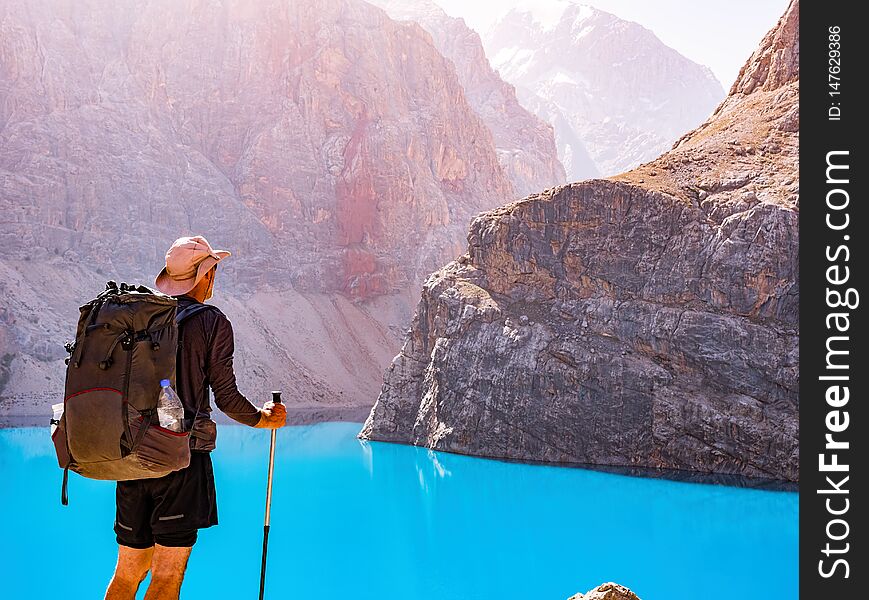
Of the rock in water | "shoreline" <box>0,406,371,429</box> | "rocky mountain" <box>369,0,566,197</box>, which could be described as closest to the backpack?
the rock in water

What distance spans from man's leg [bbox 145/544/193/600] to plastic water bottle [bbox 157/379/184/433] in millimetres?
696

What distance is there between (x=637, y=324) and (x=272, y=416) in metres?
29.3

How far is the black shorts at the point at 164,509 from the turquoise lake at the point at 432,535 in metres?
7.61

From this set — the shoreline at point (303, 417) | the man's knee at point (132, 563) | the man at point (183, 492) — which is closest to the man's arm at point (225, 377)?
the man at point (183, 492)

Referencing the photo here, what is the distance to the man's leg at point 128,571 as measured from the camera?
5051 millimetres

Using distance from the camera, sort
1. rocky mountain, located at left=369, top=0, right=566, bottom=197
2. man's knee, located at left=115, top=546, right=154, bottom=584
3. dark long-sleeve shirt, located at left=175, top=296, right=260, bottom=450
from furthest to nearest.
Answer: rocky mountain, located at left=369, top=0, right=566, bottom=197, man's knee, located at left=115, top=546, right=154, bottom=584, dark long-sleeve shirt, located at left=175, top=296, right=260, bottom=450

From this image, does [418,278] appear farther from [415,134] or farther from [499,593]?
[499,593]

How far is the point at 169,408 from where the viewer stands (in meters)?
4.72

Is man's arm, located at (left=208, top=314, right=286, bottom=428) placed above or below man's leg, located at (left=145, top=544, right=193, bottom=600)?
above

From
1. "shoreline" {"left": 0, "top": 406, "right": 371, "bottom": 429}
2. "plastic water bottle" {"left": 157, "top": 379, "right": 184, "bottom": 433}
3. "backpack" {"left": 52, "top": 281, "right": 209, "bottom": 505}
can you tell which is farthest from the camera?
"shoreline" {"left": 0, "top": 406, "right": 371, "bottom": 429}

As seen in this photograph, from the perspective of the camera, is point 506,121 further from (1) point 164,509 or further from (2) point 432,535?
(1) point 164,509

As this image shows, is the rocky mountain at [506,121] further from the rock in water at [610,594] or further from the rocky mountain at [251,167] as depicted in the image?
the rock in water at [610,594]

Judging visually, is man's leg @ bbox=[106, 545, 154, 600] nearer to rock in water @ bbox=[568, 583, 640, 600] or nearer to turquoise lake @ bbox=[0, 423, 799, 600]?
rock in water @ bbox=[568, 583, 640, 600]

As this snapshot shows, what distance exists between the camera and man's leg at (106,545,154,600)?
5051 millimetres
